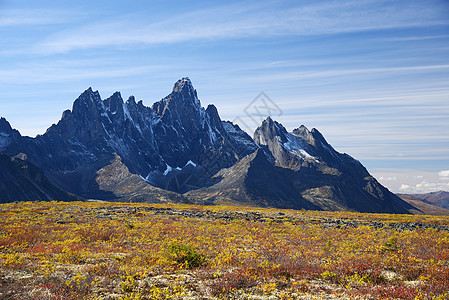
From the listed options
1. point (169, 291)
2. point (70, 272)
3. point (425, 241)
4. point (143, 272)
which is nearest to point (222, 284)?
point (169, 291)

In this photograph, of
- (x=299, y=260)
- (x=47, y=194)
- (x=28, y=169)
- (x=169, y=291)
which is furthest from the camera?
(x=28, y=169)

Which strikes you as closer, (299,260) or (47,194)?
(299,260)

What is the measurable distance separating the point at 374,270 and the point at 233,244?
9881 mm

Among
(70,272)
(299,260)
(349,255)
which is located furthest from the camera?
(349,255)

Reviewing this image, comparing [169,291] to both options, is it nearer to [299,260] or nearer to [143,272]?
[143,272]

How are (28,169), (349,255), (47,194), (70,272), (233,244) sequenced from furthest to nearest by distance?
1. (28,169)
2. (47,194)
3. (233,244)
4. (349,255)
5. (70,272)

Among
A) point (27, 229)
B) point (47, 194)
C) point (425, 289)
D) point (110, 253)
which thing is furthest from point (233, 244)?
point (47, 194)

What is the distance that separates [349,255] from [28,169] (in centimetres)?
19264

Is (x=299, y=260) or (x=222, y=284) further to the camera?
(x=299, y=260)

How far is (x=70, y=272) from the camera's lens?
627 inches

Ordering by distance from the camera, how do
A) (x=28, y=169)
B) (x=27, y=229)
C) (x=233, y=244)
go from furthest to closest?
(x=28, y=169), (x=27, y=229), (x=233, y=244)

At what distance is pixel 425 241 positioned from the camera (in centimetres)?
2495

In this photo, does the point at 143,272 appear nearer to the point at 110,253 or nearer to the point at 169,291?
the point at 169,291

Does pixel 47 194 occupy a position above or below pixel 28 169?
below
